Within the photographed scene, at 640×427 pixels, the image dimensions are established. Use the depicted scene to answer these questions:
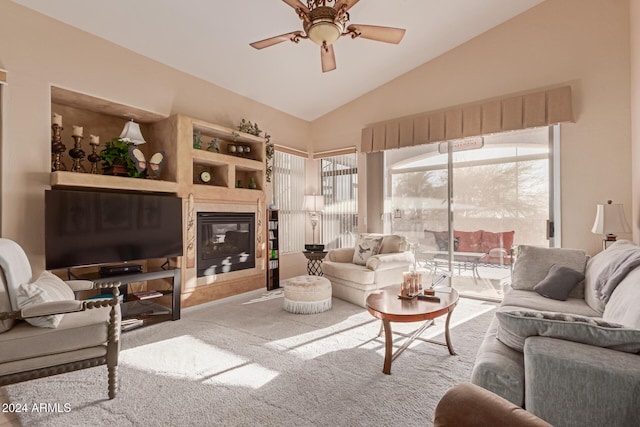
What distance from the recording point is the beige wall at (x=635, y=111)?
3.22 meters

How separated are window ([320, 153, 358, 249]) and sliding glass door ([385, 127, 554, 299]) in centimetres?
74

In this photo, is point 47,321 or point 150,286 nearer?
point 47,321

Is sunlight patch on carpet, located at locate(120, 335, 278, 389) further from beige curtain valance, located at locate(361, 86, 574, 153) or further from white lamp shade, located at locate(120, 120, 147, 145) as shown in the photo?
beige curtain valance, located at locate(361, 86, 574, 153)

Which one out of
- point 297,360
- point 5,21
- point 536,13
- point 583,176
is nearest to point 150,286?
point 297,360

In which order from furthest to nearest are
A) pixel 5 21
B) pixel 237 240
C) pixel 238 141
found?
pixel 238 141 < pixel 237 240 < pixel 5 21

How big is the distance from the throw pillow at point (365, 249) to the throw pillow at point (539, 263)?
1833mm

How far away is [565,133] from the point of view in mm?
4004

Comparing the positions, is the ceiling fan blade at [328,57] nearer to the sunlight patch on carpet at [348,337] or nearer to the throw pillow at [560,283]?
the sunlight patch on carpet at [348,337]

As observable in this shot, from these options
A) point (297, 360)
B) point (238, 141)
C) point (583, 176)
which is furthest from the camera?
point (238, 141)

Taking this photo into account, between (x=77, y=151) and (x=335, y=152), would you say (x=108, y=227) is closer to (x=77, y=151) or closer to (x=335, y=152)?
(x=77, y=151)

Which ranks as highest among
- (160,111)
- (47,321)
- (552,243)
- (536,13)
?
(536,13)

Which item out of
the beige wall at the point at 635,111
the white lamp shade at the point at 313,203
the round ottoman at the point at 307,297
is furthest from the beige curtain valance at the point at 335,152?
the beige wall at the point at 635,111

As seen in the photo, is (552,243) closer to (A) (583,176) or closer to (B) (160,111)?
(A) (583,176)

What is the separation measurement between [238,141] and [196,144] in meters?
0.90
